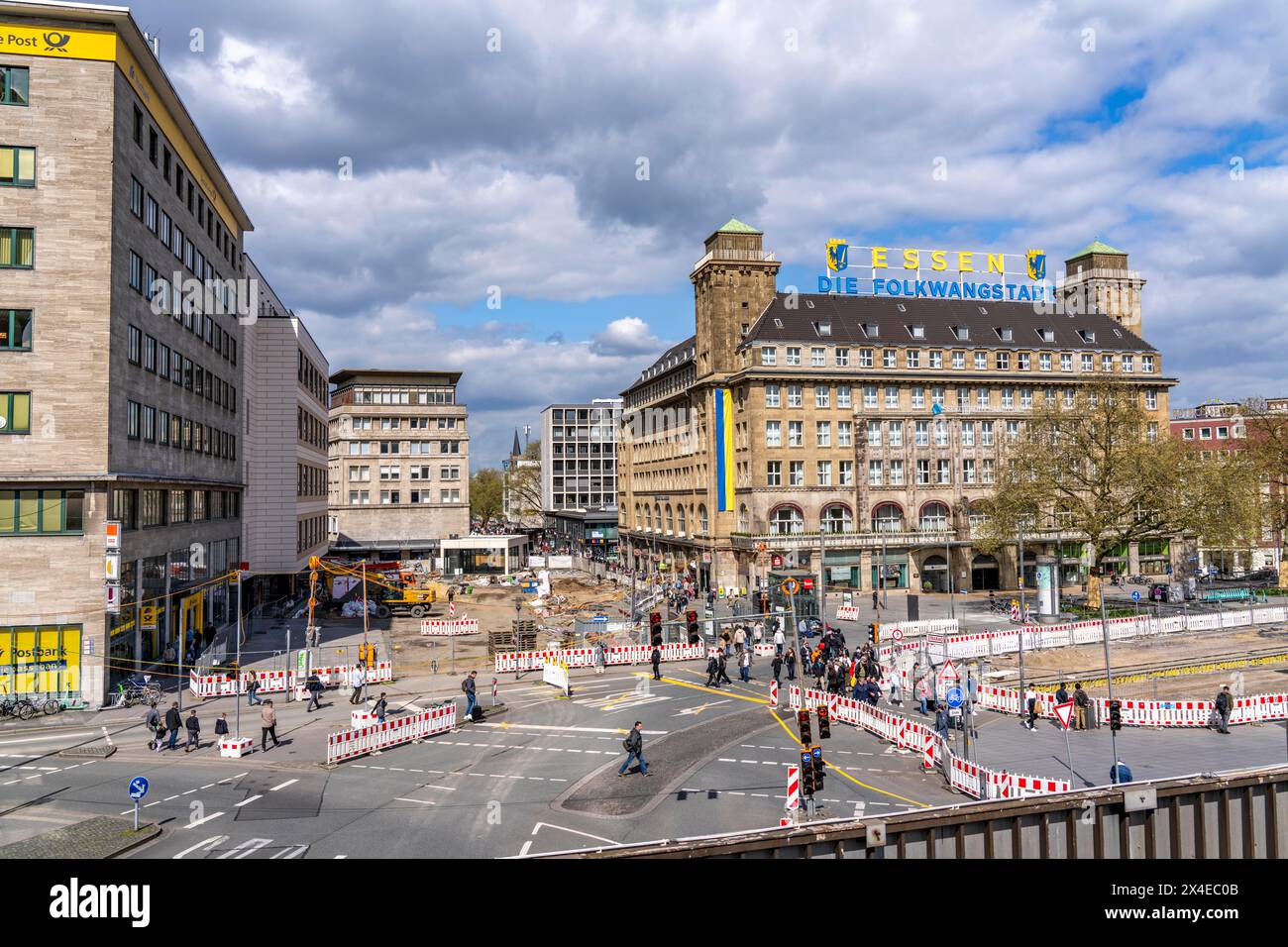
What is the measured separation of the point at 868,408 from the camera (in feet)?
253

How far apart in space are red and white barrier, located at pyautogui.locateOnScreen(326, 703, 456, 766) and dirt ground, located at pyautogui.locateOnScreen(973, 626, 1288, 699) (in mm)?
24651

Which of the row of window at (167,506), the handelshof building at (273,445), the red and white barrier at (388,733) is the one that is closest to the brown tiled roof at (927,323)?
the handelshof building at (273,445)

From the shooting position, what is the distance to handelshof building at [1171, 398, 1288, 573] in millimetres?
84250

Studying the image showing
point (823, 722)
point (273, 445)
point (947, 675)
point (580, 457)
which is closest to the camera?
point (823, 722)

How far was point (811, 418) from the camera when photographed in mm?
75312

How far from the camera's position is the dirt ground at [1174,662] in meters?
39.0

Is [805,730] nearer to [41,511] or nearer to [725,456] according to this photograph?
[41,511]

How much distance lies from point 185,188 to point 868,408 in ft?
177

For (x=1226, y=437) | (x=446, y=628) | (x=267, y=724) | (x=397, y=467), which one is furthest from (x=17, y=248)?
(x=1226, y=437)

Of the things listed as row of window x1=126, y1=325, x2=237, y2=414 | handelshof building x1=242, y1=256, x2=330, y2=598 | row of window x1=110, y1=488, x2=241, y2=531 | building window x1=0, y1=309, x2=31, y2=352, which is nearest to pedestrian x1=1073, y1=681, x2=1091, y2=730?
row of window x1=110, y1=488, x2=241, y2=531

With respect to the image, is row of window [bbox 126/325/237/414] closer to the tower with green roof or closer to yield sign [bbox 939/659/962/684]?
yield sign [bbox 939/659/962/684]
